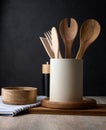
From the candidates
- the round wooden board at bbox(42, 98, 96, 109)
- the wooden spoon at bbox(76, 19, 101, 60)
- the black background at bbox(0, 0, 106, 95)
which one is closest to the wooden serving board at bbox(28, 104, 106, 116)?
the round wooden board at bbox(42, 98, 96, 109)

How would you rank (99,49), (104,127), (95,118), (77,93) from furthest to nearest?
(99,49) < (77,93) < (95,118) < (104,127)

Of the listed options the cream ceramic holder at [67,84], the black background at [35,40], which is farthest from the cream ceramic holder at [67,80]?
the black background at [35,40]

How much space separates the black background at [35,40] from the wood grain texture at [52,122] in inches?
36.3

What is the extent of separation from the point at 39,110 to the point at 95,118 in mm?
177

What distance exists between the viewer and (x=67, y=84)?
881mm

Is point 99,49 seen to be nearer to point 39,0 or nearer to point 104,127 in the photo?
point 39,0

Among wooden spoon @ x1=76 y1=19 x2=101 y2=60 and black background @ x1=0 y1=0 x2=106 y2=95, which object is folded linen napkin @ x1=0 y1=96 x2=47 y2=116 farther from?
black background @ x1=0 y1=0 x2=106 y2=95

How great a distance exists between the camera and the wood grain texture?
0.66 m

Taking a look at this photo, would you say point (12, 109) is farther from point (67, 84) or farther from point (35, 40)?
point (35, 40)

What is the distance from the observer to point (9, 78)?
1.75 m

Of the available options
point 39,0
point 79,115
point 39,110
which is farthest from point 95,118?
point 39,0

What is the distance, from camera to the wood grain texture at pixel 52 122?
663mm

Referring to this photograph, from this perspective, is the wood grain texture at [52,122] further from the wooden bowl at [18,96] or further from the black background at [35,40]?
the black background at [35,40]

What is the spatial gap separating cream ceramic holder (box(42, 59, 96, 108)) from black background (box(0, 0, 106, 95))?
839 millimetres
